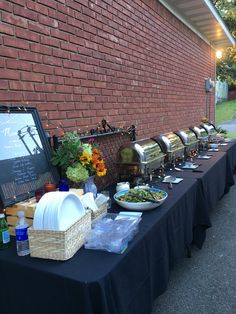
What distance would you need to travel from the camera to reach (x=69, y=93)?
2361 millimetres

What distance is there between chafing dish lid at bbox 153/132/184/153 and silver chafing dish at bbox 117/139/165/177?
1.85 feet

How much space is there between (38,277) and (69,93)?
1522 millimetres

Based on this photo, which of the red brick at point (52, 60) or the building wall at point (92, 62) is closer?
the building wall at point (92, 62)

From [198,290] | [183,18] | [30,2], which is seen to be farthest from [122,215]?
[183,18]

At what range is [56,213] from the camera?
130 cm

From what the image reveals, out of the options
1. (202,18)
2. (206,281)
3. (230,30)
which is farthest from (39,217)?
(230,30)

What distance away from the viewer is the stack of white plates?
51.0 inches

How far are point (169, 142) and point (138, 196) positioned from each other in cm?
158

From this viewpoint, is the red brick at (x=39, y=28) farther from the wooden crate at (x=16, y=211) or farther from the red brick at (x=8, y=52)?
the wooden crate at (x=16, y=211)

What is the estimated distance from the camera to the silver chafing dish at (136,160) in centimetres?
263

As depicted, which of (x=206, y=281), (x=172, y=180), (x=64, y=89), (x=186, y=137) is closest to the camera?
(x=64, y=89)

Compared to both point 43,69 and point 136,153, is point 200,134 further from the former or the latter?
point 43,69

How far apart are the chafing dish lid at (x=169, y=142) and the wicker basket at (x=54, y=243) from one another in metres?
2.19

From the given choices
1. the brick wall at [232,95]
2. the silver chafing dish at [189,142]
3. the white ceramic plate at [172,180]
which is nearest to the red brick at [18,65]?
the white ceramic plate at [172,180]
